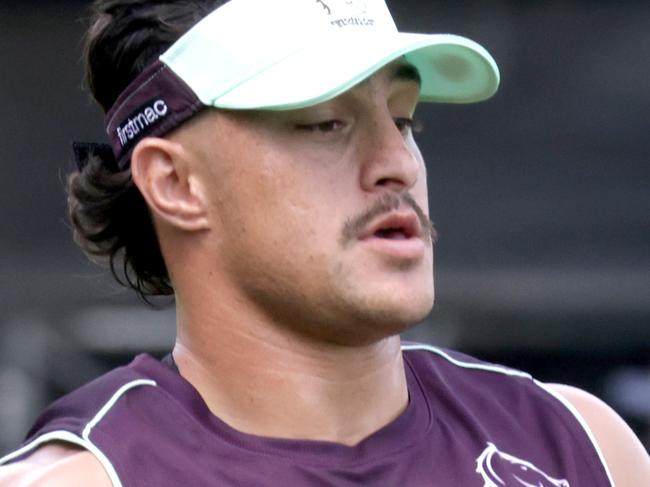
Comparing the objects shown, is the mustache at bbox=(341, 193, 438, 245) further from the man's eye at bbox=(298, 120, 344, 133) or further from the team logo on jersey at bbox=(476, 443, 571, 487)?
the team logo on jersey at bbox=(476, 443, 571, 487)

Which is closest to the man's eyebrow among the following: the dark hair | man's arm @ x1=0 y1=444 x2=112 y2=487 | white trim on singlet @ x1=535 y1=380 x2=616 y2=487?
the dark hair

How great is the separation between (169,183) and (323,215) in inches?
10.6

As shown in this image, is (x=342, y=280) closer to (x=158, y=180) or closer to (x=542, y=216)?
(x=158, y=180)

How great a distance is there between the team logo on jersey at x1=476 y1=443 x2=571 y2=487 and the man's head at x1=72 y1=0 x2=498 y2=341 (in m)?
0.26

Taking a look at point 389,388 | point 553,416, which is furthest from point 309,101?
point 553,416

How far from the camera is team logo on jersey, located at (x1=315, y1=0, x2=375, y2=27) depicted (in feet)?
7.09

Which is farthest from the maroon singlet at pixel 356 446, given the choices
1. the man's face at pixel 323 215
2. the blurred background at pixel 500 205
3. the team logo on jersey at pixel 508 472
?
the blurred background at pixel 500 205

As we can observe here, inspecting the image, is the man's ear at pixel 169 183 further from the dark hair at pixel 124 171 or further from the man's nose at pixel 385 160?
the man's nose at pixel 385 160

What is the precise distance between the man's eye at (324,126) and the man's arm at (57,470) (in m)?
0.54

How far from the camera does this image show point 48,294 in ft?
15.6

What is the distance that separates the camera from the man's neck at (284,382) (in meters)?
2.14

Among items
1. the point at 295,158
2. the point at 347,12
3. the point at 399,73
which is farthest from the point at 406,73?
the point at 295,158

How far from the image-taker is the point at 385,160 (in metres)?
2.10

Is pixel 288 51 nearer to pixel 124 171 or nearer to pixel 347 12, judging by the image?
pixel 347 12
